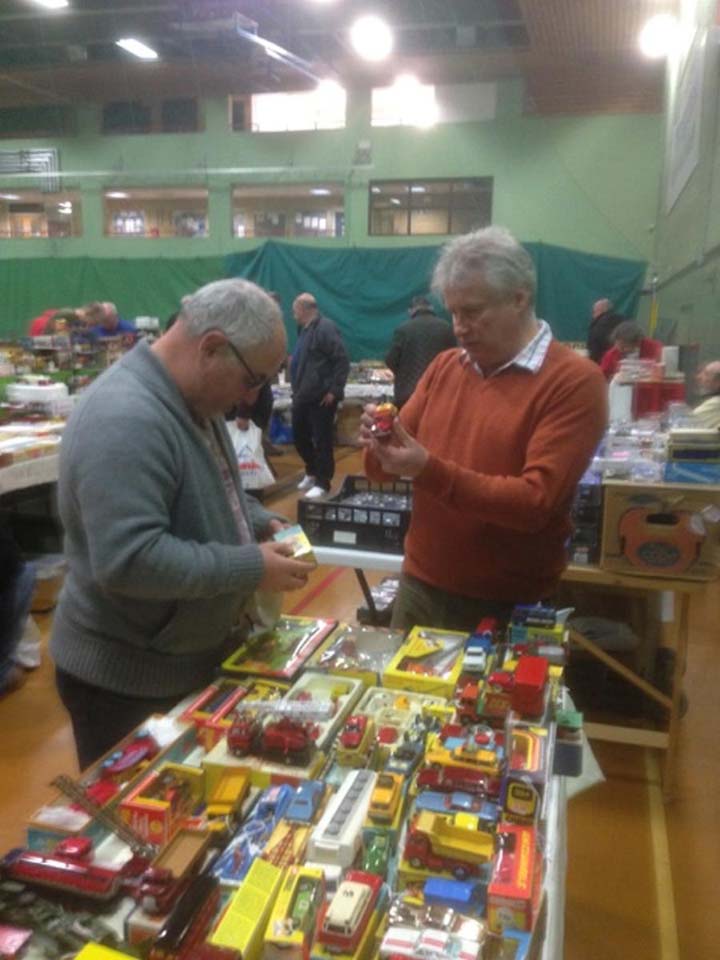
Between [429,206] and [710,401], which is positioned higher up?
[429,206]

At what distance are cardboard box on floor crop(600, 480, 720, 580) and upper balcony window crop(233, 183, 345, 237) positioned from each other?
32.3ft

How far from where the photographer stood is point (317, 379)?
6.38m

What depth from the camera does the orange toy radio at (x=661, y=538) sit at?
2.35 metres

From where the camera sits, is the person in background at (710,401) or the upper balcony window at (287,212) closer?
the person in background at (710,401)

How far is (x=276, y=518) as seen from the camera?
1724mm

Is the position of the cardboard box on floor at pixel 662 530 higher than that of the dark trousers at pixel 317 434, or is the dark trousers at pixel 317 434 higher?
the cardboard box on floor at pixel 662 530

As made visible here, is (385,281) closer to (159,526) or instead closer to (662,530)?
(662,530)

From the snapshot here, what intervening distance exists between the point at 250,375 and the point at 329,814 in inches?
28.0

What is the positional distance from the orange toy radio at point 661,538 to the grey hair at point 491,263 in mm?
942

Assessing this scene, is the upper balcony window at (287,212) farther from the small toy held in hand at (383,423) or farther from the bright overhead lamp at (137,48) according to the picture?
the small toy held in hand at (383,423)

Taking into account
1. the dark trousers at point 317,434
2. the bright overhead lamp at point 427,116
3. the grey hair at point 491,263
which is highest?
the bright overhead lamp at point 427,116

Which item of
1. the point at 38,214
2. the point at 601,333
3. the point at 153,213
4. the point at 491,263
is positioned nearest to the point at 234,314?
the point at 491,263

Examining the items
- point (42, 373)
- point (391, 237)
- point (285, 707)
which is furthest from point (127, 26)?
point (285, 707)

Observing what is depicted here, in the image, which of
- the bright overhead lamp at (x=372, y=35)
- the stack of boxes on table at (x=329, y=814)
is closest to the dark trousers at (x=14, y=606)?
the stack of boxes on table at (x=329, y=814)
